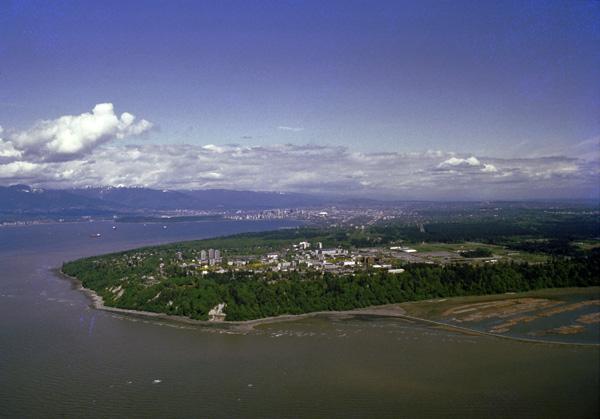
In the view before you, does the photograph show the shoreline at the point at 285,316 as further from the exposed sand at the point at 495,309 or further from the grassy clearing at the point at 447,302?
the exposed sand at the point at 495,309

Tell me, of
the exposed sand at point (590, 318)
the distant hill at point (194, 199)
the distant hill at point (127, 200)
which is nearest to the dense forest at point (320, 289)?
the exposed sand at point (590, 318)

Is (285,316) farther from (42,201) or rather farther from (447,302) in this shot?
(42,201)

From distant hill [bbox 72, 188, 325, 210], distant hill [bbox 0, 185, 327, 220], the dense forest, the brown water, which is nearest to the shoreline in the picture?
the dense forest

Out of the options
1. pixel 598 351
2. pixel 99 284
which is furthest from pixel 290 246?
pixel 598 351

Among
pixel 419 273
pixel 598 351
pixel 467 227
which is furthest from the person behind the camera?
pixel 467 227

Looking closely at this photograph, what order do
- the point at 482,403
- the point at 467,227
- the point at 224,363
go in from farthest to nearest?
the point at 467,227 < the point at 224,363 < the point at 482,403

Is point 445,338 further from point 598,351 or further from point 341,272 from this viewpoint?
point 341,272
